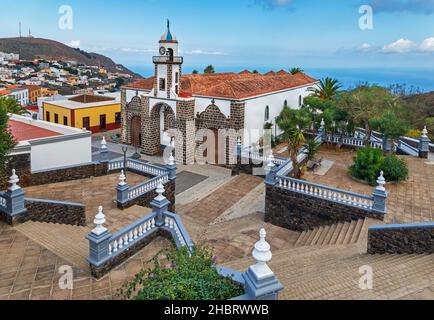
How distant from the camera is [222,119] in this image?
23703 mm

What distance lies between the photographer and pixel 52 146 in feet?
53.1

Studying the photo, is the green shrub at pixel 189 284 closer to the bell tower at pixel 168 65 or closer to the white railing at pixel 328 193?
the white railing at pixel 328 193

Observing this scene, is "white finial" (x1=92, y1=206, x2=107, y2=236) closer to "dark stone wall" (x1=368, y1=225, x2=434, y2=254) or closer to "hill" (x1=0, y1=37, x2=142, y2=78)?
"dark stone wall" (x1=368, y1=225, x2=434, y2=254)

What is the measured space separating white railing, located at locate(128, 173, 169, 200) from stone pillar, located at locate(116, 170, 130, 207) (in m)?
0.26

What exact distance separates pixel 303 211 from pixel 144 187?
649 centimetres

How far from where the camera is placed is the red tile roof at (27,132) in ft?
55.9

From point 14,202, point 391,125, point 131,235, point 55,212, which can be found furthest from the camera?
point 391,125

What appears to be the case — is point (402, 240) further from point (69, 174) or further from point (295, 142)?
point (69, 174)

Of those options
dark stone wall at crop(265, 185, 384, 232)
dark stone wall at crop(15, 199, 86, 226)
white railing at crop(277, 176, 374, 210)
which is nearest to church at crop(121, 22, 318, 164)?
dark stone wall at crop(265, 185, 384, 232)

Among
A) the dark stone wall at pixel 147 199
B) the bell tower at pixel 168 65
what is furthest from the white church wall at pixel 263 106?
the dark stone wall at pixel 147 199

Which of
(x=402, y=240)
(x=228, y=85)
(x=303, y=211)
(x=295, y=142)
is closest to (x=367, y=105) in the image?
(x=295, y=142)

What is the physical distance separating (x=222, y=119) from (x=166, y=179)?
9.46 meters
